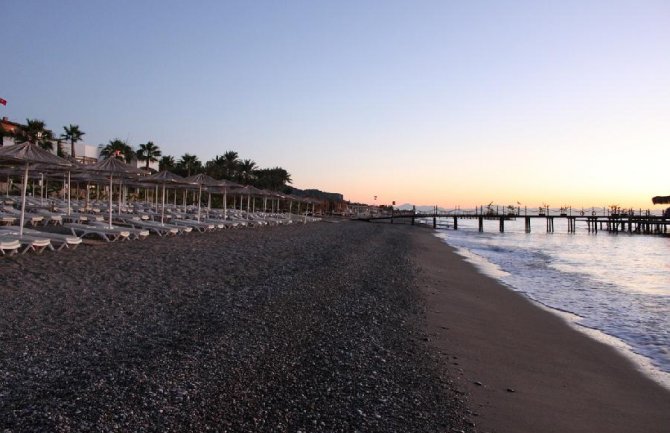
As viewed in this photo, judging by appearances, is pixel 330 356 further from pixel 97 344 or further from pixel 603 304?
pixel 603 304

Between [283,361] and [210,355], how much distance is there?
0.78m

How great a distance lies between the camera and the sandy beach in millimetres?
3680

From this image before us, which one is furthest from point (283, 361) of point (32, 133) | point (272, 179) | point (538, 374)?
point (272, 179)

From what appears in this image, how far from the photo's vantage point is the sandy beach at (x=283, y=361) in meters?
3.68

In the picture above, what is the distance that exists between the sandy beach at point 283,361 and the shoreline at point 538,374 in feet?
0.08

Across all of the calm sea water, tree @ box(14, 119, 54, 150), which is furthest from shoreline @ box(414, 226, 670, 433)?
tree @ box(14, 119, 54, 150)

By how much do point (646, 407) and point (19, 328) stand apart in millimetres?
7125

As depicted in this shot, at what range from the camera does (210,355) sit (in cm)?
489

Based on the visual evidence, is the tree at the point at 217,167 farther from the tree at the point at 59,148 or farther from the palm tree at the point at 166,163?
the tree at the point at 59,148

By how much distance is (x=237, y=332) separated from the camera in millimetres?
5797

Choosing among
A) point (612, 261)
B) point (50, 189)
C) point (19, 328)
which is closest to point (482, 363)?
point (19, 328)

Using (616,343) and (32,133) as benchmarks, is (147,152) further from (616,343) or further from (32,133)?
(616,343)

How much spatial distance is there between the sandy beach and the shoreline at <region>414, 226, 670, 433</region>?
25mm

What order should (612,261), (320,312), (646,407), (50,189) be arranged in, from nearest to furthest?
1. (646,407)
2. (320,312)
3. (612,261)
4. (50,189)
